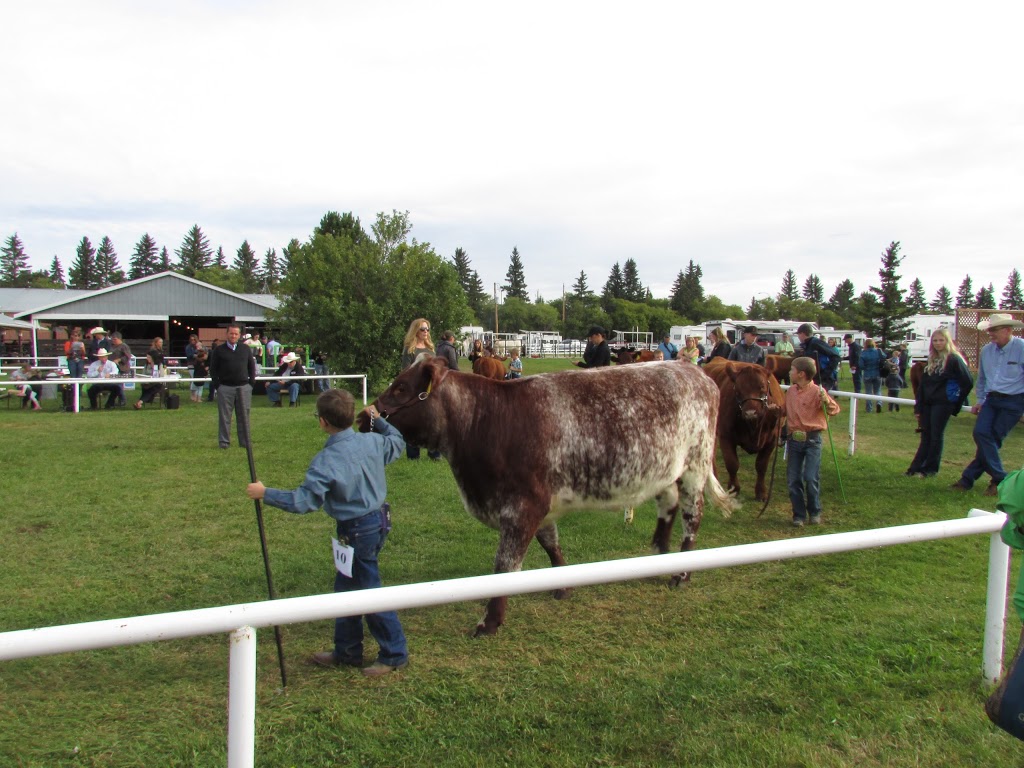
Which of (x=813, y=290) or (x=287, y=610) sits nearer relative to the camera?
(x=287, y=610)

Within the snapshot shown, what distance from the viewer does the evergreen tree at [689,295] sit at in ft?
360

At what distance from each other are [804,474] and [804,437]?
1.28ft

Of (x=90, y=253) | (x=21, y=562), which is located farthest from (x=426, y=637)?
(x=90, y=253)

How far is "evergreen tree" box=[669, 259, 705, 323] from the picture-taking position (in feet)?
360

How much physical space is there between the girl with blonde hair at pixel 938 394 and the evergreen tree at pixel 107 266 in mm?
144517

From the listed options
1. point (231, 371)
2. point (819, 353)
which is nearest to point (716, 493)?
point (231, 371)

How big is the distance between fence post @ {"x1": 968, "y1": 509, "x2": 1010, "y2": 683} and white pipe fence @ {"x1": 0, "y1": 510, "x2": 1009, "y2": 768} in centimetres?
75

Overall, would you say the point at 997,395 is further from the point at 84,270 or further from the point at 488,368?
the point at 84,270

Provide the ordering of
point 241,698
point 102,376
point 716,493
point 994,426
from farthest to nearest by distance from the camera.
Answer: point 102,376 < point 994,426 < point 716,493 < point 241,698

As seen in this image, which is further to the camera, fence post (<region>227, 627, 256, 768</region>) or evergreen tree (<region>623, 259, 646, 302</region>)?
evergreen tree (<region>623, 259, 646, 302</region>)

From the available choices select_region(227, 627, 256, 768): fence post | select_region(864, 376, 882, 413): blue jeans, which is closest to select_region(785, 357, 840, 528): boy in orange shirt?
select_region(227, 627, 256, 768): fence post

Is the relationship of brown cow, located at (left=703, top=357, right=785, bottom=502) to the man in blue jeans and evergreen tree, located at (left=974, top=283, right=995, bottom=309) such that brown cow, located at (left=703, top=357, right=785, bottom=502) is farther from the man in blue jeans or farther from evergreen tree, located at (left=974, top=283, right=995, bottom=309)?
evergreen tree, located at (left=974, top=283, right=995, bottom=309)

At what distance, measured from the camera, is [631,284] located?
118125mm

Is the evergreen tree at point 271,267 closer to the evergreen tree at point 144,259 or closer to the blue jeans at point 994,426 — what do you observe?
the evergreen tree at point 144,259
